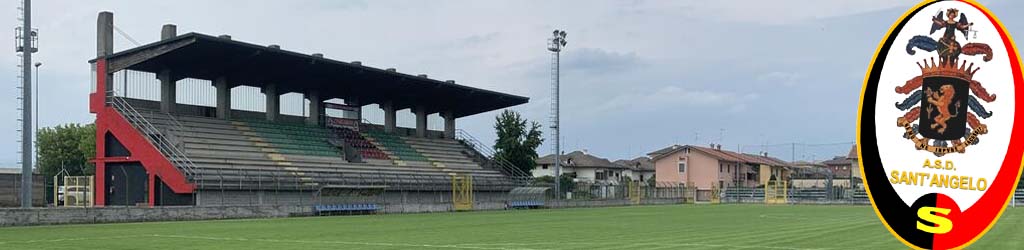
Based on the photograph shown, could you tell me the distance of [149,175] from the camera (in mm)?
47250

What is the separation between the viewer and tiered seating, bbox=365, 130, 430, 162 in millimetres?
63281

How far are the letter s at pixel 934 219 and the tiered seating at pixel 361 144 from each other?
58091 mm

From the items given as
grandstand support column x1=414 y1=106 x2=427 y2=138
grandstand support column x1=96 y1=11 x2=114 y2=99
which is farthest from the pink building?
grandstand support column x1=96 y1=11 x2=114 y2=99

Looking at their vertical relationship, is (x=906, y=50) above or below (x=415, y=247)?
above

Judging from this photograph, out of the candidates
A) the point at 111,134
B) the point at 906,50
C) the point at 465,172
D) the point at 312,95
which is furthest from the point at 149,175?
the point at 906,50

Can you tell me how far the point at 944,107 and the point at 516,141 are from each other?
71.3 m

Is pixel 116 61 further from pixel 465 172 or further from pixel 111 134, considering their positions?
pixel 465 172

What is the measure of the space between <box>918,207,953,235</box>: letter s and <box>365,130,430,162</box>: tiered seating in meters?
59.7

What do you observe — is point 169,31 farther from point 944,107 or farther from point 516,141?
point 944,107

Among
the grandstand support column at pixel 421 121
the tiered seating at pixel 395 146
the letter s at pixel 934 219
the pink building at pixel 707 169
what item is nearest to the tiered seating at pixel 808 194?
the pink building at pixel 707 169

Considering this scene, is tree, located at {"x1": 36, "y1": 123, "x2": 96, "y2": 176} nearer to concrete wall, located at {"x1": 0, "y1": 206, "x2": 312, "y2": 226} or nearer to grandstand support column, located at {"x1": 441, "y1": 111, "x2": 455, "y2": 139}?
grandstand support column, located at {"x1": 441, "y1": 111, "x2": 455, "y2": 139}

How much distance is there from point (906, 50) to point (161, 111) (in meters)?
53.3

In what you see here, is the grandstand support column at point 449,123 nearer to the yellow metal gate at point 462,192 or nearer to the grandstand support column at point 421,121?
the grandstand support column at point 421,121

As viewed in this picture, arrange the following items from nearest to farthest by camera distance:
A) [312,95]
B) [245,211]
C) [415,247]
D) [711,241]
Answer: [415,247] → [711,241] → [245,211] → [312,95]
